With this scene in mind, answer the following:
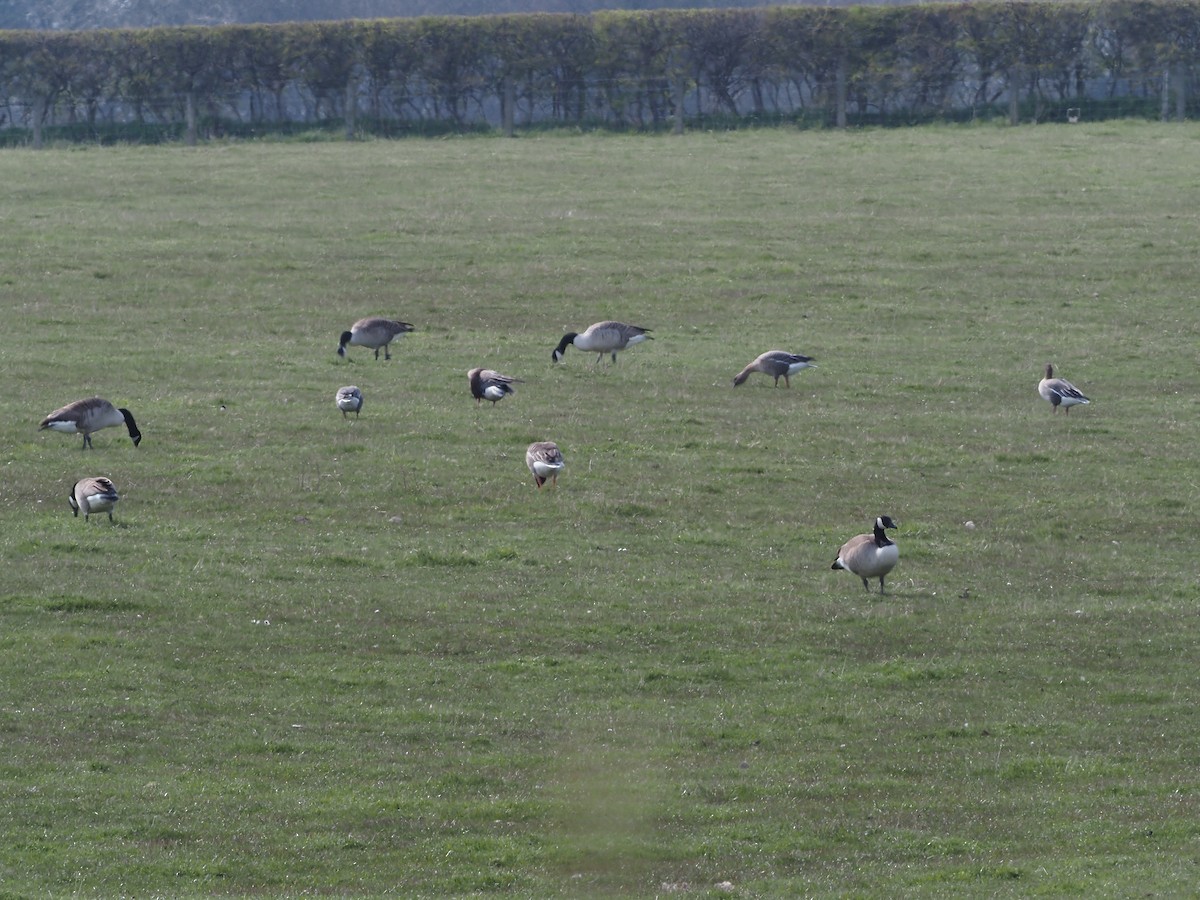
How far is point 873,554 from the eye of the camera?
17.7 m

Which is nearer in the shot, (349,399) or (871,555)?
(871,555)

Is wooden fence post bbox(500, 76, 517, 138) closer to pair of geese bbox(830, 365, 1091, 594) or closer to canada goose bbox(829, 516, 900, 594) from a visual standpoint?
pair of geese bbox(830, 365, 1091, 594)

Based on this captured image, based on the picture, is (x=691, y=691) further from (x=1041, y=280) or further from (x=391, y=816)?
(x=1041, y=280)

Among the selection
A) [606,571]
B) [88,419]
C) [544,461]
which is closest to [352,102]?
[88,419]

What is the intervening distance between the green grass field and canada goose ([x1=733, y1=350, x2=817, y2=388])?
1.13 ft

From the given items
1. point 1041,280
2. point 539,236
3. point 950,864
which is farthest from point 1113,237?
point 950,864

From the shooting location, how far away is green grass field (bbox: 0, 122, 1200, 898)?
12320 mm

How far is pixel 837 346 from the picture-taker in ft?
104

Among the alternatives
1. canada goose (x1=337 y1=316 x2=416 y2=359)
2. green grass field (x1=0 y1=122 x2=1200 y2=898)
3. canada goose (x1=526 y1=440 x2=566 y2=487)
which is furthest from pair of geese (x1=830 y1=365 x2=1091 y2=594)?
canada goose (x1=337 y1=316 x2=416 y2=359)

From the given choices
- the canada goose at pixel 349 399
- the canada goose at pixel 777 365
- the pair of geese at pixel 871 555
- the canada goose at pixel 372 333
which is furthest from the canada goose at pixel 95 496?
the canada goose at pixel 777 365

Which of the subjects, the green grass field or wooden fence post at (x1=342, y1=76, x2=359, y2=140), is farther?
wooden fence post at (x1=342, y1=76, x2=359, y2=140)

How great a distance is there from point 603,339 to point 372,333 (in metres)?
4.58

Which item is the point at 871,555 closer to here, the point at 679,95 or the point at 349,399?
the point at 349,399

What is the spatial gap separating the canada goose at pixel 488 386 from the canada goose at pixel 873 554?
9707 millimetres
